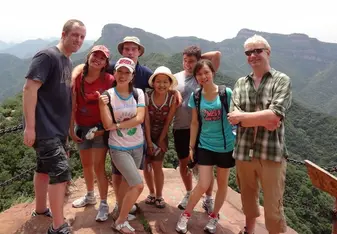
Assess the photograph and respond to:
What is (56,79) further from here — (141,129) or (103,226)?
(103,226)

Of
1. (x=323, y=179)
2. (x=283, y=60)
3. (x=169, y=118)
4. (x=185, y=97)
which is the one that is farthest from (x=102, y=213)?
(x=283, y=60)

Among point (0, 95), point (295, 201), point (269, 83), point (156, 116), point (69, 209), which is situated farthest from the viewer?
point (0, 95)

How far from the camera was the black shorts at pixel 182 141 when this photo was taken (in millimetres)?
3605

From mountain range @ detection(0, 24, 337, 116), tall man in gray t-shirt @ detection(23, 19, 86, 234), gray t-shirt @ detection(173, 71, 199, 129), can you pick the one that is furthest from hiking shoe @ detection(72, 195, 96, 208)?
mountain range @ detection(0, 24, 337, 116)

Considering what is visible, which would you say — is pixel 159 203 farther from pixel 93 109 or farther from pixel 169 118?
pixel 93 109

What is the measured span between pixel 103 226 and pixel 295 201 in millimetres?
25830

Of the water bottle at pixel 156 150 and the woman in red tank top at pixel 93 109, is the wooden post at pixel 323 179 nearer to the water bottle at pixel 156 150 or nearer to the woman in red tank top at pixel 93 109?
the water bottle at pixel 156 150

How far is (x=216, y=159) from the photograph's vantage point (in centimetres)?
320

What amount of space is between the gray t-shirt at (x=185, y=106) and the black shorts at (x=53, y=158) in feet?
4.40

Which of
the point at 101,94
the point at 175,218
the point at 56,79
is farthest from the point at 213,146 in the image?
the point at 56,79

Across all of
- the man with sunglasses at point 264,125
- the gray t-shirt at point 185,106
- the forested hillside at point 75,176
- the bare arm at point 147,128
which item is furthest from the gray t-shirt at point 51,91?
the forested hillside at point 75,176

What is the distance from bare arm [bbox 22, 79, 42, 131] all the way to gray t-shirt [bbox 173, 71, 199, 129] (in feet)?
5.04

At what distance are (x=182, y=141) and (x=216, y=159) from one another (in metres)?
0.56

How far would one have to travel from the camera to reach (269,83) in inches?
107
